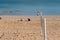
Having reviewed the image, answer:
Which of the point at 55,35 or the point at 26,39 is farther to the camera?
the point at 55,35

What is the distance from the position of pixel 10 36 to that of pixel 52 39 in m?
2.35

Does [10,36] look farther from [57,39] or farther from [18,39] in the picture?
[57,39]

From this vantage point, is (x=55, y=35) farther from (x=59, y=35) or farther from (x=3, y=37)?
(x=3, y=37)

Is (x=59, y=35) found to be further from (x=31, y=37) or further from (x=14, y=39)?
(x=14, y=39)

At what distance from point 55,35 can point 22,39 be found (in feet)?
7.45

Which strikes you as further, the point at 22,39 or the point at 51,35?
the point at 51,35

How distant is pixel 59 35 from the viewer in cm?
1603

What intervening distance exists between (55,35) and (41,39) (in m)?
1.57

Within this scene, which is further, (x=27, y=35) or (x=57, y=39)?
(x=27, y=35)

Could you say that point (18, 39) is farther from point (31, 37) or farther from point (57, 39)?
point (57, 39)

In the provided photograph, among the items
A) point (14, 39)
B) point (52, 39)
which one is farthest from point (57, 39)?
point (14, 39)

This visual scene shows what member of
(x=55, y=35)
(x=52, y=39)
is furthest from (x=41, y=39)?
(x=55, y=35)

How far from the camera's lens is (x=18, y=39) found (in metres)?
14.6

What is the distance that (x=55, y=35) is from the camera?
630 inches
